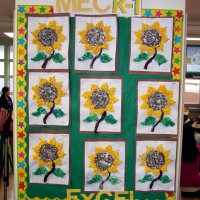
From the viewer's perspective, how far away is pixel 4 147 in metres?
2.63

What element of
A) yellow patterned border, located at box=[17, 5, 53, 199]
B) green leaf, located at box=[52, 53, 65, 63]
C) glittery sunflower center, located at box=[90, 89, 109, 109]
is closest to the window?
yellow patterned border, located at box=[17, 5, 53, 199]

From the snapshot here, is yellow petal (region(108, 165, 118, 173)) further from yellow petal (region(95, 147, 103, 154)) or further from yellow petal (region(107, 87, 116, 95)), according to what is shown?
yellow petal (region(107, 87, 116, 95))

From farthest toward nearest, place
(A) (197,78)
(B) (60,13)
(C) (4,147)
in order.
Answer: (A) (197,78), (C) (4,147), (B) (60,13)

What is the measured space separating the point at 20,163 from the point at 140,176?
959 millimetres

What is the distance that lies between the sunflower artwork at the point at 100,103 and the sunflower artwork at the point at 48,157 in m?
0.32

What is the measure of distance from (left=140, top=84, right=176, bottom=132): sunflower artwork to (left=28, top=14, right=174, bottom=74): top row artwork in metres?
0.16

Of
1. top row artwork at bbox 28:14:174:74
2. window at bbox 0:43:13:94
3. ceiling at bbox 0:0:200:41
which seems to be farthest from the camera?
window at bbox 0:43:13:94

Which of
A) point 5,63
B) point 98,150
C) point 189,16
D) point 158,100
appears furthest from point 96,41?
point 5,63

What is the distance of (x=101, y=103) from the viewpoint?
2293mm

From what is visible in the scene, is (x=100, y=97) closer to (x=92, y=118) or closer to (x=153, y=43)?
(x=92, y=118)

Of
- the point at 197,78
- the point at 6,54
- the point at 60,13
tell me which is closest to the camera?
the point at 60,13

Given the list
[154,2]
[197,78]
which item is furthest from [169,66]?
[197,78]

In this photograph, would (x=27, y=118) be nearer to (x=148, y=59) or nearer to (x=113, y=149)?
(x=113, y=149)

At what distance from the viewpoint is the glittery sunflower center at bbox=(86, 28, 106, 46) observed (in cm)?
226
